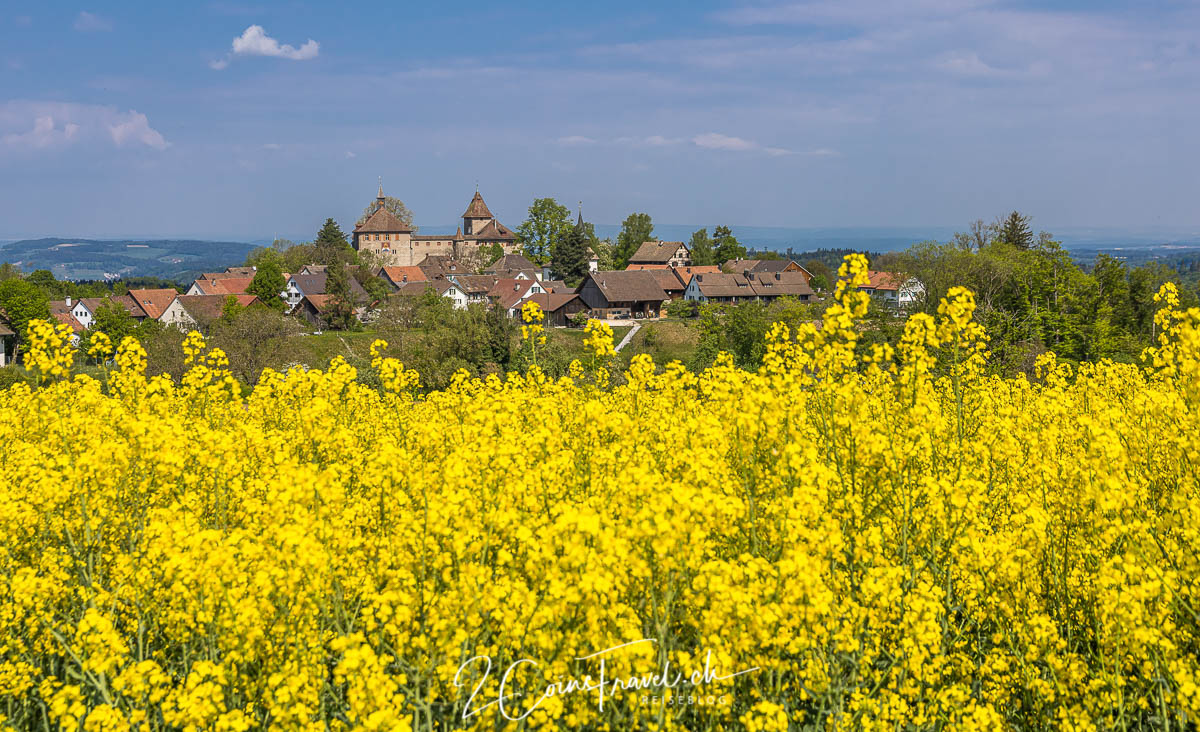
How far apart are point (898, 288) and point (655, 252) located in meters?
43.2

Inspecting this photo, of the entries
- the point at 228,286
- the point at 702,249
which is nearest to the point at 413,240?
the point at 228,286

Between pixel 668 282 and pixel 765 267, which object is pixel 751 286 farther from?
pixel 765 267

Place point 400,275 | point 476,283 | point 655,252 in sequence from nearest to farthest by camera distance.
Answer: point 476,283 < point 400,275 < point 655,252

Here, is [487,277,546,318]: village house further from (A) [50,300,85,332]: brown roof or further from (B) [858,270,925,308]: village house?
(A) [50,300,85,332]: brown roof

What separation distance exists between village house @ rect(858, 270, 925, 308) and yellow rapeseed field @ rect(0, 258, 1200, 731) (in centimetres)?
2628

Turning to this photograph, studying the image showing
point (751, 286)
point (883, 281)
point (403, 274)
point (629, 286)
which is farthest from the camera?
point (403, 274)

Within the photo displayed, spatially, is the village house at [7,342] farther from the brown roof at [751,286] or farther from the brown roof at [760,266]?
the brown roof at [760,266]

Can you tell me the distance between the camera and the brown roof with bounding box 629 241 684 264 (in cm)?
10457

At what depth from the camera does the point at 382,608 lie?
5109 millimetres

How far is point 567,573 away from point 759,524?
1.79 metres

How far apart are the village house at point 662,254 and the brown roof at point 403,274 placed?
27.3 meters

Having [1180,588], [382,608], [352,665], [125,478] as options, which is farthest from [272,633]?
[1180,588]

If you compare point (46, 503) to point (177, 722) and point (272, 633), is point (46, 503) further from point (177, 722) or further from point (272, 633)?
point (177, 722)

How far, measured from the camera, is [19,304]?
6075 centimetres
